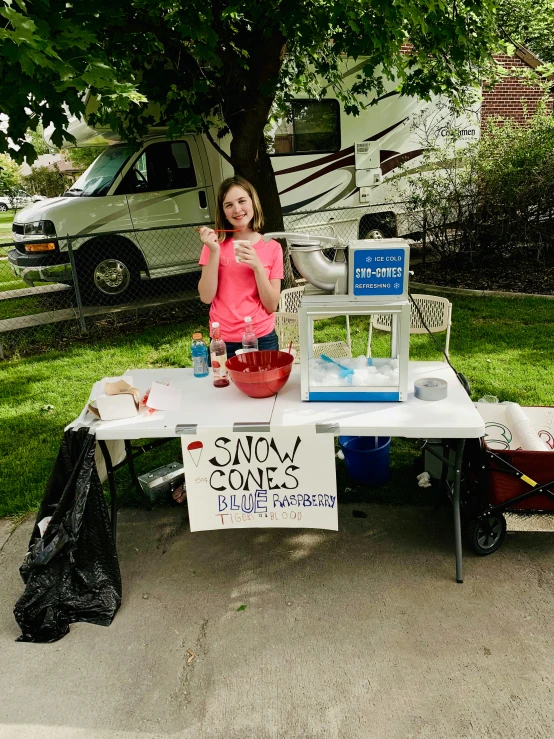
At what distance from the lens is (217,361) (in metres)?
2.99

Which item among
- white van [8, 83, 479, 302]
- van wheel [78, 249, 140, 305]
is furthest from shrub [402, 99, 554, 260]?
van wheel [78, 249, 140, 305]

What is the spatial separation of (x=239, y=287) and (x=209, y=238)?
1.08 feet

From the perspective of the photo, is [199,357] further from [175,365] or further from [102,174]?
[102,174]

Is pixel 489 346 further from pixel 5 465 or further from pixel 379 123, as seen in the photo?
pixel 379 123

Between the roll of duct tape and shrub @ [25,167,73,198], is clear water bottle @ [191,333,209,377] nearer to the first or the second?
the roll of duct tape

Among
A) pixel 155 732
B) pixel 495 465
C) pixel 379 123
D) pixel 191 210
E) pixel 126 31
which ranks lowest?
pixel 155 732

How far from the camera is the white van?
7.50 metres

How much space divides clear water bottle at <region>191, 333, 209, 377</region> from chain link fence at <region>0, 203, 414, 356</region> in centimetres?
432

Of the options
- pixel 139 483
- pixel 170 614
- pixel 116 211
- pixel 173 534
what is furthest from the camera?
pixel 116 211

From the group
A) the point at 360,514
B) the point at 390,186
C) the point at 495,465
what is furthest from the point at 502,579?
the point at 390,186

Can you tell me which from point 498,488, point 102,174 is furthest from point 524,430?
A: point 102,174

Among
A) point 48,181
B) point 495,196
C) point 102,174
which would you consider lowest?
point 495,196

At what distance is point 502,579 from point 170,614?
156 centimetres

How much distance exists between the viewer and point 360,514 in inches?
130
